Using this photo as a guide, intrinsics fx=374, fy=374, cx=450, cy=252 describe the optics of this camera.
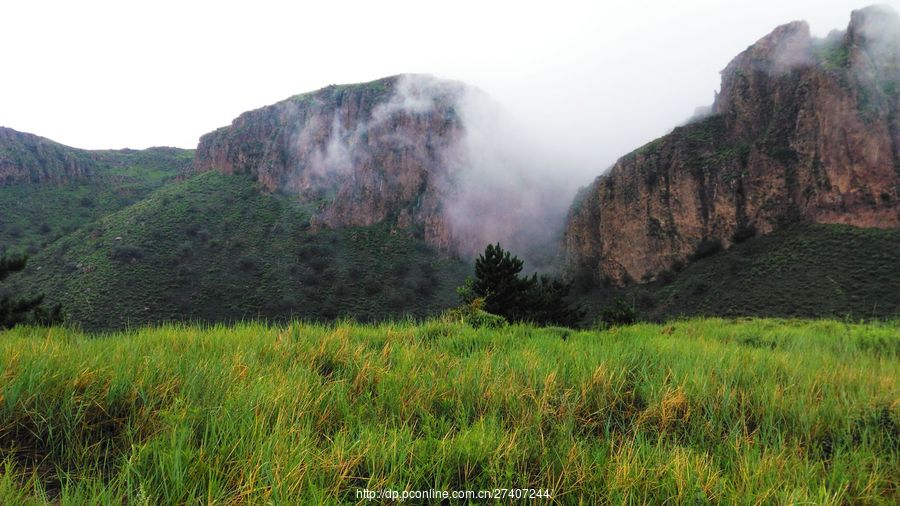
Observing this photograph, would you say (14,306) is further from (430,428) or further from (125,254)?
(125,254)

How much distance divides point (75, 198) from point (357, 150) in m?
63.4

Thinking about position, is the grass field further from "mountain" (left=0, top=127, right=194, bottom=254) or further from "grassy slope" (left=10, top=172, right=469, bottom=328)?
"mountain" (left=0, top=127, right=194, bottom=254)

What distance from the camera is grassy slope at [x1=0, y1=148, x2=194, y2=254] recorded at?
64.6 m

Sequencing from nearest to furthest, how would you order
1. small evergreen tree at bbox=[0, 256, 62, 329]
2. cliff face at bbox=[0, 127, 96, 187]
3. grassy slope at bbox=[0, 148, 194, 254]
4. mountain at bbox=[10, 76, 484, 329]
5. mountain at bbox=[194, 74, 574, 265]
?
small evergreen tree at bbox=[0, 256, 62, 329]
mountain at bbox=[10, 76, 484, 329]
grassy slope at bbox=[0, 148, 194, 254]
cliff face at bbox=[0, 127, 96, 187]
mountain at bbox=[194, 74, 574, 265]

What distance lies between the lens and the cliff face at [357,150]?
96062 mm

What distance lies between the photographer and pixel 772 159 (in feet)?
181

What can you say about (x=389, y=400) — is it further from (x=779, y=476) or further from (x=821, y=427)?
(x=821, y=427)

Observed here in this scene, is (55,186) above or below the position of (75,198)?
above

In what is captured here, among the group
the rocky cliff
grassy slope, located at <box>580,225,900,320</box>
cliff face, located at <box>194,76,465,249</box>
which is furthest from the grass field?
the rocky cliff

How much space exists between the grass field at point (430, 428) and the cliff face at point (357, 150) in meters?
87.4

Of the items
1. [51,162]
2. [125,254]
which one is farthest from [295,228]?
[51,162]

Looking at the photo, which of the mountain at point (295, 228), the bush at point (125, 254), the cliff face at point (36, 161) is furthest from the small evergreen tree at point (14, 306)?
the cliff face at point (36, 161)

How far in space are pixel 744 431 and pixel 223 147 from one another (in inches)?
4972

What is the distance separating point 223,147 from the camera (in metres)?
106
